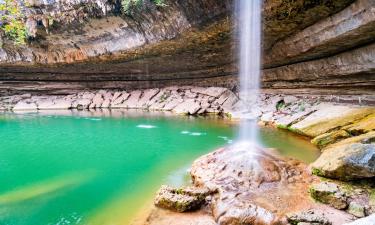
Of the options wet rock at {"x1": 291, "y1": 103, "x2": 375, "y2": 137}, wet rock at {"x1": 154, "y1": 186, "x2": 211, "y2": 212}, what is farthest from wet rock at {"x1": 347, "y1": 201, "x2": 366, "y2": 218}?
wet rock at {"x1": 291, "y1": 103, "x2": 375, "y2": 137}

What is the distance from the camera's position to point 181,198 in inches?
206

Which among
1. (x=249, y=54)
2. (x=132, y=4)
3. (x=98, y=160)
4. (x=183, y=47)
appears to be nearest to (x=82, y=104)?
(x=183, y=47)

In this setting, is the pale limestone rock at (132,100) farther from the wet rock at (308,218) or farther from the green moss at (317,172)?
the wet rock at (308,218)

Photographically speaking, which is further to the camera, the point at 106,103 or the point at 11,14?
the point at 106,103

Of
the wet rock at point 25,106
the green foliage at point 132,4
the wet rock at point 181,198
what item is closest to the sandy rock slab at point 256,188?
the wet rock at point 181,198

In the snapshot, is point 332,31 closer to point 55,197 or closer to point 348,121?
point 348,121

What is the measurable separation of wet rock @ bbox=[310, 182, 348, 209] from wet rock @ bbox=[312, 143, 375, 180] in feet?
1.34

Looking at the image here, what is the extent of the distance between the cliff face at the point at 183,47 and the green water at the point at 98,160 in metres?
3.25

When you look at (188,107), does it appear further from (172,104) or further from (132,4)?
(132,4)

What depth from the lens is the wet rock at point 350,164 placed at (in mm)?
5238

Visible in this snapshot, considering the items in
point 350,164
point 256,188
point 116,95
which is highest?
point 116,95

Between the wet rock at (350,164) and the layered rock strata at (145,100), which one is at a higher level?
the layered rock strata at (145,100)

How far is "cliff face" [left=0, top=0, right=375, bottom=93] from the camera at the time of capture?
9.85 m

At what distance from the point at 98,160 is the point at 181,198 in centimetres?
439
